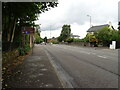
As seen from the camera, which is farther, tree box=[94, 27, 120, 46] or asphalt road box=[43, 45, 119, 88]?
tree box=[94, 27, 120, 46]

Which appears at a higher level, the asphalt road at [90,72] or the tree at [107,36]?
the tree at [107,36]

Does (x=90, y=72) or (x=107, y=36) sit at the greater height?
(x=107, y=36)

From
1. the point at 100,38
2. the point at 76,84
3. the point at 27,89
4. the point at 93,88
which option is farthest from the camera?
the point at 100,38

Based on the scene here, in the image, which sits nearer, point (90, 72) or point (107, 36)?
point (90, 72)

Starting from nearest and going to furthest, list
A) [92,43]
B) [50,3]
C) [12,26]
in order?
[50,3], [12,26], [92,43]

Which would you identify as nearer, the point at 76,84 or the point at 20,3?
the point at 76,84

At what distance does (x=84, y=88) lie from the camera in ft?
23.3

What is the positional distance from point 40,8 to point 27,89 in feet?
25.7

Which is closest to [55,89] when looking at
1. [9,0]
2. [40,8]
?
[9,0]

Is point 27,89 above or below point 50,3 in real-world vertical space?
below

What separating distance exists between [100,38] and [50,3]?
45016mm

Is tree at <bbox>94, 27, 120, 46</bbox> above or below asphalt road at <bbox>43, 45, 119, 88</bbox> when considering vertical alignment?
above

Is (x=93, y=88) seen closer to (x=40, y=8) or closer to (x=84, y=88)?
(x=84, y=88)

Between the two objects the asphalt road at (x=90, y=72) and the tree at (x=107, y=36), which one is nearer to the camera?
the asphalt road at (x=90, y=72)
